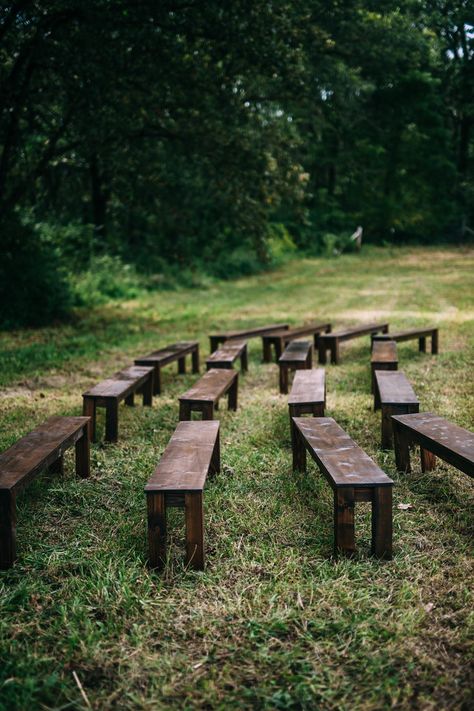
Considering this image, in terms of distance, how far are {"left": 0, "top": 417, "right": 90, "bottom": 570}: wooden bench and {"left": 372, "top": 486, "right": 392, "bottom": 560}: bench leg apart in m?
1.76

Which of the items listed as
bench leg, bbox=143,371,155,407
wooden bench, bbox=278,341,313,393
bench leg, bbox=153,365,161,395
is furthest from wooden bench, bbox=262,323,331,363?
bench leg, bbox=143,371,155,407

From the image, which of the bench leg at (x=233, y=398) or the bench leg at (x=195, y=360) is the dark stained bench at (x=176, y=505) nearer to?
the bench leg at (x=233, y=398)

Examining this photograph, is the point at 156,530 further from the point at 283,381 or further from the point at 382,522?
the point at 283,381

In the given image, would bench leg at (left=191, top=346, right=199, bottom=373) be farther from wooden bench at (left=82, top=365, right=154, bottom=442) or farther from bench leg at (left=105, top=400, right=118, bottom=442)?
bench leg at (left=105, top=400, right=118, bottom=442)

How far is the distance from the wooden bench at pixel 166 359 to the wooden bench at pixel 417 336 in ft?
7.40

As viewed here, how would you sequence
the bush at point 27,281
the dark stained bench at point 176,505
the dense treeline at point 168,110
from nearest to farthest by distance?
1. the dark stained bench at point 176,505
2. the dense treeline at point 168,110
3. the bush at point 27,281

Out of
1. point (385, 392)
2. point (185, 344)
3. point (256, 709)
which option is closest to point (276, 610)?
point (256, 709)

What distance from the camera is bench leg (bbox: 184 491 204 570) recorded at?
2.96 m

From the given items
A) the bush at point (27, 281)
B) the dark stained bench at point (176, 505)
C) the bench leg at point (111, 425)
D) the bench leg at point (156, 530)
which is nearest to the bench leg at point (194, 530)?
the dark stained bench at point (176, 505)

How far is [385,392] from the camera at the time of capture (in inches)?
190

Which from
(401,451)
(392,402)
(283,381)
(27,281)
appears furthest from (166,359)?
(27,281)

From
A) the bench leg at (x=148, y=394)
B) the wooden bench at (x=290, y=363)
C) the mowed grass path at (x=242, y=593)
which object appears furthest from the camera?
the wooden bench at (x=290, y=363)

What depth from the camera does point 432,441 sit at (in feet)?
11.9

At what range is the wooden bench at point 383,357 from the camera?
6.02 m
